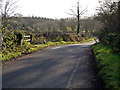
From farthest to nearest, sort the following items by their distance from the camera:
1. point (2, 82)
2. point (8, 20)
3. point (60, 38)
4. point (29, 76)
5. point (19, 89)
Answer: point (60, 38), point (8, 20), point (29, 76), point (2, 82), point (19, 89)

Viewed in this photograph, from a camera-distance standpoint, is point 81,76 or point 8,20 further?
point 8,20

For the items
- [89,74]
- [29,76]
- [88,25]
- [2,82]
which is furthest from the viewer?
[88,25]

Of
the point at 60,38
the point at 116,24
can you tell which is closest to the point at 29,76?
the point at 116,24

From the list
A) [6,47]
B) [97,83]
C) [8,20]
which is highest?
[8,20]

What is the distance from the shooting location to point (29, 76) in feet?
23.9

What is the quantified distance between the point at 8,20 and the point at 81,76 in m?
6.33

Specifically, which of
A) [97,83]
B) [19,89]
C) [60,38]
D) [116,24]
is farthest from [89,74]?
[60,38]

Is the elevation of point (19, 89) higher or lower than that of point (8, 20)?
lower

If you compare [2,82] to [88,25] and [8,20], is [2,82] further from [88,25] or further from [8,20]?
[88,25]

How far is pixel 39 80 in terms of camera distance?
674 centimetres

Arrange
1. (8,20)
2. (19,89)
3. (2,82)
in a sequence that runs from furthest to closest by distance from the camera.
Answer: (8,20)
(2,82)
(19,89)

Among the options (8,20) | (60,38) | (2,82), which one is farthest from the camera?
(60,38)

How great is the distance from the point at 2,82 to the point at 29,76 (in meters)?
1.28

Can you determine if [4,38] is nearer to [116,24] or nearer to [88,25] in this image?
[116,24]
